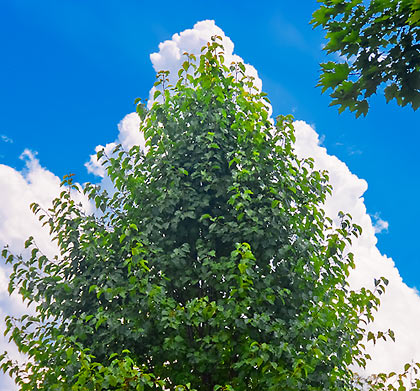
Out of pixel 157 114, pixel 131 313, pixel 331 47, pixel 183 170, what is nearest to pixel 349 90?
pixel 331 47

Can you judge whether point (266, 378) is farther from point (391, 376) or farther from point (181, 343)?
point (391, 376)

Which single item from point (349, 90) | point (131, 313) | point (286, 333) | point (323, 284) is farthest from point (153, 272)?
point (349, 90)

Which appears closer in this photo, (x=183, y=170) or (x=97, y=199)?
(x=183, y=170)

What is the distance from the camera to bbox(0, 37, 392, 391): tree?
Result: 7.55 metres

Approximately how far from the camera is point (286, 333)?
297 inches

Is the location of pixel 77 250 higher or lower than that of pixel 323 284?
lower

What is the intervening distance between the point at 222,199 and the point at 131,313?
99.4 inches

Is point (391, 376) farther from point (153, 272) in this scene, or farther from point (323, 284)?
point (153, 272)

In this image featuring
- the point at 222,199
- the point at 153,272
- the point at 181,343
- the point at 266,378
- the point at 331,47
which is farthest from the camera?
the point at 222,199

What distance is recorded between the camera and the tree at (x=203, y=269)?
24.8ft

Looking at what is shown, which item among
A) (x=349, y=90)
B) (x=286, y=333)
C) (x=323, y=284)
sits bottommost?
(x=286, y=333)

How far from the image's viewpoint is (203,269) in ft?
26.5

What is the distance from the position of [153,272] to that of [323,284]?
9.58ft

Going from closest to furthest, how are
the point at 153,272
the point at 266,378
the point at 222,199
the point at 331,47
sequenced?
the point at 331,47
the point at 266,378
the point at 153,272
the point at 222,199
